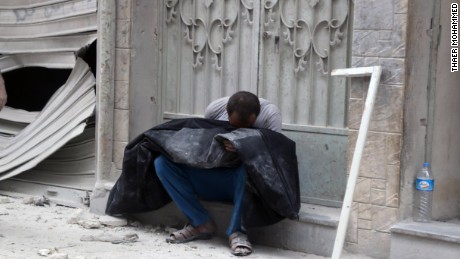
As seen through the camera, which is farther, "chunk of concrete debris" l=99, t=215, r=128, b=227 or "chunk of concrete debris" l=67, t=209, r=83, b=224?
"chunk of concrete debris" l=67, t=209, r=83, b=224

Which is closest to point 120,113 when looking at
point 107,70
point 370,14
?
point 107,70

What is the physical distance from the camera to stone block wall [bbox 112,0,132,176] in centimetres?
685

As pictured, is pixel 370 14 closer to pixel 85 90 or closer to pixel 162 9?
pixel 162 9

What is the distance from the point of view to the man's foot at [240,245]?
A: 5641 millimetres

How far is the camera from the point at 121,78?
6898 millimetres

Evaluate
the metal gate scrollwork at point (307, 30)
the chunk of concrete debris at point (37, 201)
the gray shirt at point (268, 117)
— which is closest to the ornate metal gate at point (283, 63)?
the metal gate scrollwork at point (307, 30)

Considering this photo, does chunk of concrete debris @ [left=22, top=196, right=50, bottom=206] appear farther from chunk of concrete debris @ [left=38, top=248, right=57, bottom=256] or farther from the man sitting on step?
the man sitting on step

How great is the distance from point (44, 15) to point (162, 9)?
1435 millimetres

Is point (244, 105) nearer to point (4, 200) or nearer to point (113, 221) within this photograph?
point (113, 221)

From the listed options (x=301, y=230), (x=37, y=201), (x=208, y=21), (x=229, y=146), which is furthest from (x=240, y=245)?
(x=37, y=201)

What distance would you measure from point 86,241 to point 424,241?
236cm

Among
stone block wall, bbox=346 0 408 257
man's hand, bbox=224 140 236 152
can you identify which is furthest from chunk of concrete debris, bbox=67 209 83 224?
stone block wall, bbox=346 0 408 257

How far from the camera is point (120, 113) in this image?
6922 mm

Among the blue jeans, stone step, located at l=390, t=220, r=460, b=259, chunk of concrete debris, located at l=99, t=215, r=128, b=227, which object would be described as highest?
the blue jeans
